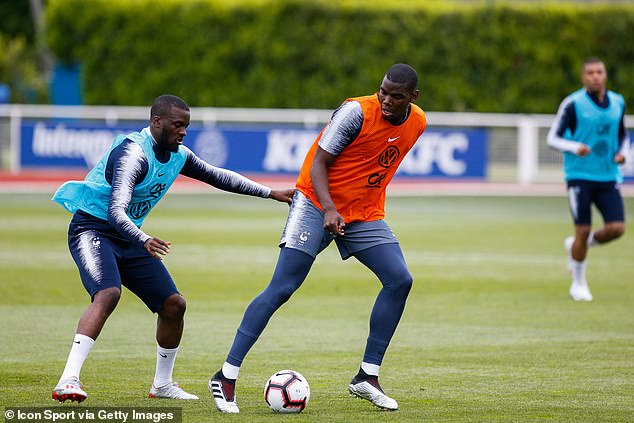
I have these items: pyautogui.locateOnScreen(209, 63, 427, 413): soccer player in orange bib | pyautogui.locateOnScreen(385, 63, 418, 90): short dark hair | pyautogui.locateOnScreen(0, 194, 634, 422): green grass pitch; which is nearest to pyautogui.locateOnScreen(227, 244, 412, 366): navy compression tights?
pyautogui.locateOnScreen(209, 63, 427, 413): soccer player in orange bib

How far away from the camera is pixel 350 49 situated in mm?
38062

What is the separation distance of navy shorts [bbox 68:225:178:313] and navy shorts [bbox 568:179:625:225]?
6.56 metres

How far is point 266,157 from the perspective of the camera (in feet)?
102

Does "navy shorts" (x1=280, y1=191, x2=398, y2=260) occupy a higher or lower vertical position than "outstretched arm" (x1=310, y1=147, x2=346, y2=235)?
lower

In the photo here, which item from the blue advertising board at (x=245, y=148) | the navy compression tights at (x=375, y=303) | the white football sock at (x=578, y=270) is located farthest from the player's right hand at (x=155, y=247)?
the blue advertising board at (x=245, y=148)

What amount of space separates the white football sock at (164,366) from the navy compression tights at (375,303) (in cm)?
59

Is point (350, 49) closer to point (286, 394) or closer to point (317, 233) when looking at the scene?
point (317, 233)

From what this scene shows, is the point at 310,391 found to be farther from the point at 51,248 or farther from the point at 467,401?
the point at 51,248

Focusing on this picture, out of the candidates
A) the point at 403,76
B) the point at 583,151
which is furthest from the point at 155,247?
the point at 583,151

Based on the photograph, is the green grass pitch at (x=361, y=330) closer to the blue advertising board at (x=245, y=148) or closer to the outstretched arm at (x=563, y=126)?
the outstretched arm at (x=563, y=126)

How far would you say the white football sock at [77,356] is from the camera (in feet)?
22.9

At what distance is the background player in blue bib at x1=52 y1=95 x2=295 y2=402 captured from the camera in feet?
23.4

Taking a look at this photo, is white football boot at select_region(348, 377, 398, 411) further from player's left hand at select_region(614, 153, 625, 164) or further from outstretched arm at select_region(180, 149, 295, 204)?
player's left hand at select_region(614, 153, 625, 164)

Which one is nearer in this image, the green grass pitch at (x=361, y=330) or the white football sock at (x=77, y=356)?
the white football sock at (x=77, y=356)
